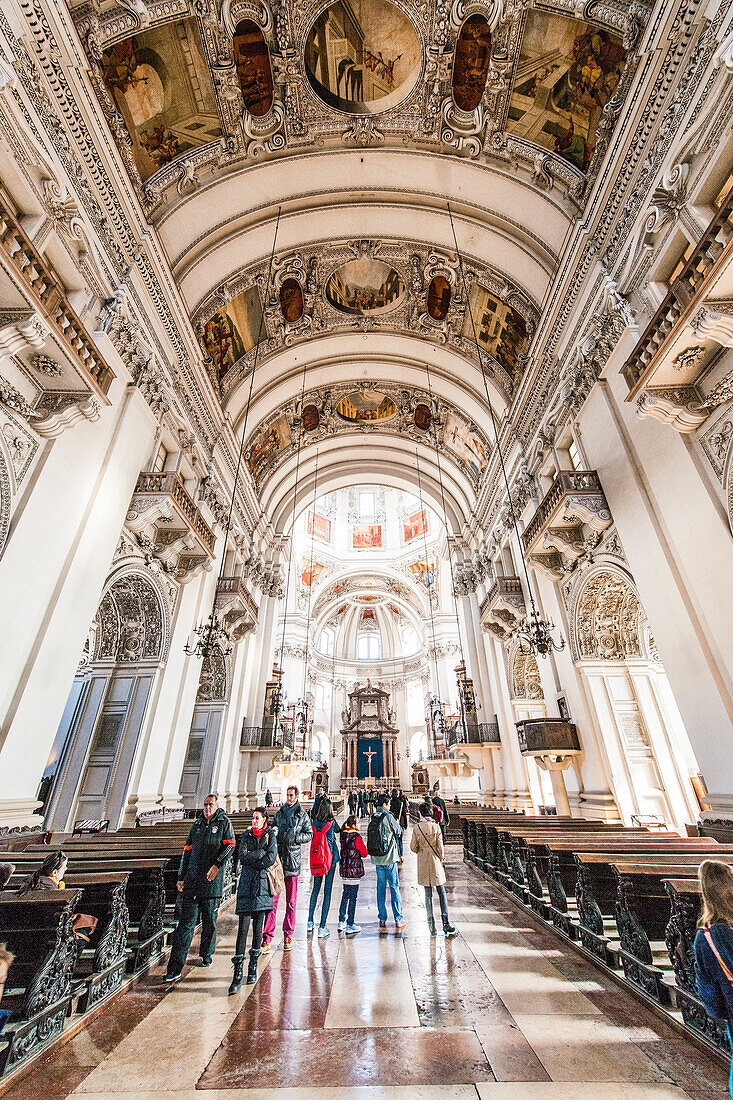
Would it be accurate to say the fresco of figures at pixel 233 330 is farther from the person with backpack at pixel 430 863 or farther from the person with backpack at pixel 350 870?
the person with backpack at pixel 430 863

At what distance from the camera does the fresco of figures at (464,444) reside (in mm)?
16125

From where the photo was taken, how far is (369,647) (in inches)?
1421

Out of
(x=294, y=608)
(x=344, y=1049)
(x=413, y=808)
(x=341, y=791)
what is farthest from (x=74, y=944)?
(x=341, y=791)

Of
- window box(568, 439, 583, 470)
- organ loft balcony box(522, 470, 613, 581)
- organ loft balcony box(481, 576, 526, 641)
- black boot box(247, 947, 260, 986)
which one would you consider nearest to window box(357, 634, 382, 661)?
organ loft balcony box(481, 576, 526, 641)

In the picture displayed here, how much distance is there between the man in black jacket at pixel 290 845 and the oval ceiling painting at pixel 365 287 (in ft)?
43.7

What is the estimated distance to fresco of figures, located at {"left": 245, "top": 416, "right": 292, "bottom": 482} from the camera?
1565cm

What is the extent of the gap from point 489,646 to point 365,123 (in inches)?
553

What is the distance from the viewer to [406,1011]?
9.25 feet

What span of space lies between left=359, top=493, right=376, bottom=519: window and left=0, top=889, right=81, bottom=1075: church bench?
1223 inches

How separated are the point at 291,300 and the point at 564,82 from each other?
7495 millimetres

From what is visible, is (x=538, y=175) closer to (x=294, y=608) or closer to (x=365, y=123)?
(x=365, y=123)

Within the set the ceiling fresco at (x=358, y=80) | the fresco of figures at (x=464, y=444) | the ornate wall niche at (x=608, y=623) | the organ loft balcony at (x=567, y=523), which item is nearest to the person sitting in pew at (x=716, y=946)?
the organ loft balcony at (x=567, y=523)

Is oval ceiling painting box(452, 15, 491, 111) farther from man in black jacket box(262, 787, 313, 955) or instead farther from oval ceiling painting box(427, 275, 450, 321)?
man in black jacket box(262, 787, 313, 955)

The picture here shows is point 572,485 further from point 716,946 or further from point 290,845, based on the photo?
point 716,946
